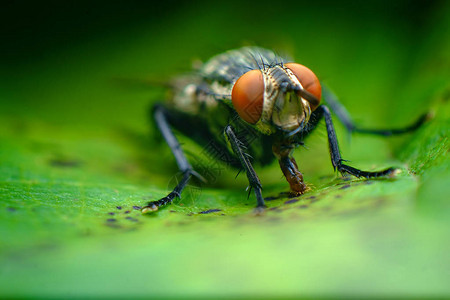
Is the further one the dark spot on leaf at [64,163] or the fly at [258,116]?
the dark spot on leaf at [64,163]

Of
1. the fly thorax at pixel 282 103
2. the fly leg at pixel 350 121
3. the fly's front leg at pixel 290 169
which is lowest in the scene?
the fly's front leg at pixel 290 169

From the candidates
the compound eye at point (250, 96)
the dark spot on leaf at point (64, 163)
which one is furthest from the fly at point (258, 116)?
the dark spot on leaf at point (64, 163)

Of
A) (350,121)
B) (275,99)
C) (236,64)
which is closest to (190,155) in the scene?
(236,64)

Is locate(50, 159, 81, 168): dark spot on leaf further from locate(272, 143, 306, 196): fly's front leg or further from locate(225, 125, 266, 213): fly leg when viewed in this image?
locate(272, 143, 306, 196): fly's front leg

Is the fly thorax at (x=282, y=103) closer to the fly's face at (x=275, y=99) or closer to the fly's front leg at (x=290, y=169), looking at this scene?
the fly's face at (x=275, y=99)

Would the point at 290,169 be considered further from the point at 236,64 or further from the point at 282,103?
the point at 236,64

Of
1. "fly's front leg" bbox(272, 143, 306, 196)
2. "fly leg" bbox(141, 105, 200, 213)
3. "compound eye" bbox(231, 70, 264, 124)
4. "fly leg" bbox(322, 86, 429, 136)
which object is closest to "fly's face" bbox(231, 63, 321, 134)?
"compound eye" bbox(231, 70, 264, 124)
